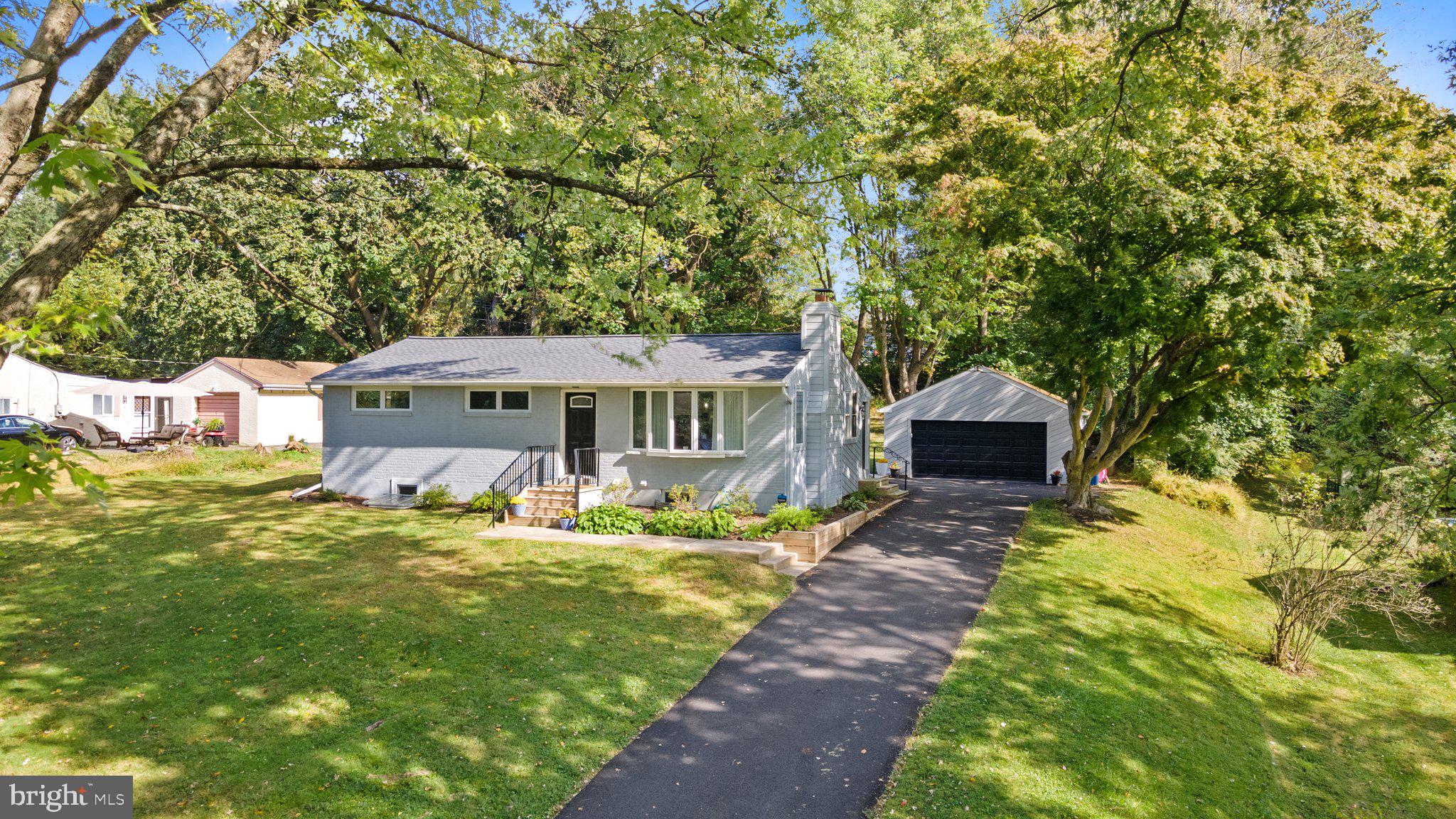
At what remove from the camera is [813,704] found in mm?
7762

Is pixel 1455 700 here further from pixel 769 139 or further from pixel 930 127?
pixel 930 127

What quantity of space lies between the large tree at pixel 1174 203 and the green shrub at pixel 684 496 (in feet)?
25.2

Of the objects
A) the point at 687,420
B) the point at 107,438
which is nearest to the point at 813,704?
the point at 687,420

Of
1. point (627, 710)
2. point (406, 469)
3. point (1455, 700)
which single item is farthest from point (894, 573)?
point (406, 469)

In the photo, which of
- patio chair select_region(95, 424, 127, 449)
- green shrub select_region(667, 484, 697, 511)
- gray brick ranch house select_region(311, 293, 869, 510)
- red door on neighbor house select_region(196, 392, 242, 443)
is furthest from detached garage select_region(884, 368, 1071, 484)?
patio chair select_region(95, 424, 127, 449)

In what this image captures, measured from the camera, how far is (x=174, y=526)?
14.3 metres

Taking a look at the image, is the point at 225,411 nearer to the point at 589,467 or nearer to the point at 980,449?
the point at 589,467

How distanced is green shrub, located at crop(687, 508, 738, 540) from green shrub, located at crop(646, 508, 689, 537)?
0.13 metres

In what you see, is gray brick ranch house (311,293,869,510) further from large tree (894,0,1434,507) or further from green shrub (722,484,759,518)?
large tree (894,0,1434,507)

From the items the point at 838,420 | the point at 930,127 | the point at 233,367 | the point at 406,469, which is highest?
the point at 930,127

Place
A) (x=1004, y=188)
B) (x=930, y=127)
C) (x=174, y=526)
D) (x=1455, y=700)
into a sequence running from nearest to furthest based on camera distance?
(x=1455, y=700), (x=174, y=526), (x=1004, y=188), (x=930, y=127)

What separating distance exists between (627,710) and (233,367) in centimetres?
3138

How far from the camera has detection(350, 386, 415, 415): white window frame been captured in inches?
731

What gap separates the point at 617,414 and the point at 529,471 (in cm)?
245
